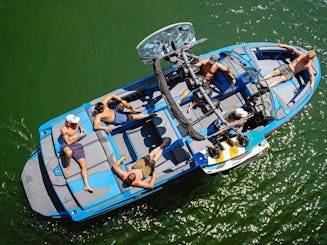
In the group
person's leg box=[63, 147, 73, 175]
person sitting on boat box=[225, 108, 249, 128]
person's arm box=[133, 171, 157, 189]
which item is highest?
person's leg box=[63, 147, 73, 175]

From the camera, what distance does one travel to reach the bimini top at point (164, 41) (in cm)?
841

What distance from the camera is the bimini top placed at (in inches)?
331

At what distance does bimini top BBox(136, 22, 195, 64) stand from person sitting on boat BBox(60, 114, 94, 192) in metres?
2.14

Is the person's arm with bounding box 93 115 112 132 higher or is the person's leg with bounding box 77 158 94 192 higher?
the person's arm with bounding box 93 115 112 132

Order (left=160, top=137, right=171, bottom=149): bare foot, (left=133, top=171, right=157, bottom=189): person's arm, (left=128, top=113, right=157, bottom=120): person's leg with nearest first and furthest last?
(left=133, top=171, right=157, bottom=189): person's arm, (left=160, top=137, right=171, bottom=149): bare foot, (left=128, top=113, right=157, bottom=120): person's leg

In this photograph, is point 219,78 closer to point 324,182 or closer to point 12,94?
point 324,182

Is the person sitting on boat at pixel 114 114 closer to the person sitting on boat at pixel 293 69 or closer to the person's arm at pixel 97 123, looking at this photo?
the person's arm at pixel 97 123

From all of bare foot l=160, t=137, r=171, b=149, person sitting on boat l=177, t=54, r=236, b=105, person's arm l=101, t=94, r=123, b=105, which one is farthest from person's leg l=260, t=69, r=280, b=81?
person's arm l=101, t=94, r=123, b=105

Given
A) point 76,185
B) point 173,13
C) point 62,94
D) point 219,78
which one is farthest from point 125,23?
point 76,185

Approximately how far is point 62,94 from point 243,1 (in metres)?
6.25

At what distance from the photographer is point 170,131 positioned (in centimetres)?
888

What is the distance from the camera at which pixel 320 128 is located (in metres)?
10.3

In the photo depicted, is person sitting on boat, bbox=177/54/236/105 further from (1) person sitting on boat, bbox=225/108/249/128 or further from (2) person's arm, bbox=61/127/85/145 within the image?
(2) person's arm, bbox=61/127/85/145

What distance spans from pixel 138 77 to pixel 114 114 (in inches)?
86.8
